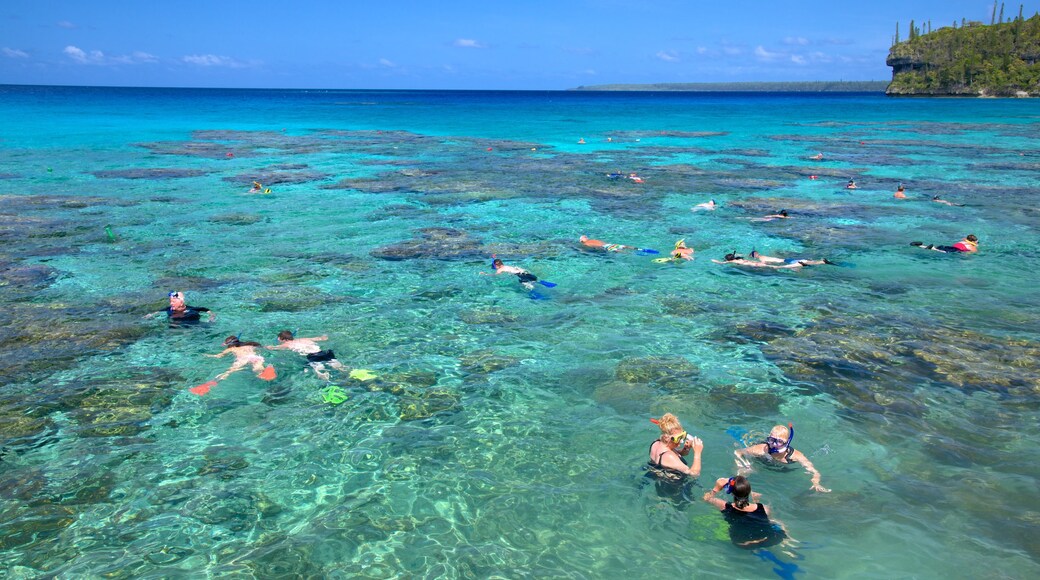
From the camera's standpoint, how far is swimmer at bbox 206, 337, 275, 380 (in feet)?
42.9

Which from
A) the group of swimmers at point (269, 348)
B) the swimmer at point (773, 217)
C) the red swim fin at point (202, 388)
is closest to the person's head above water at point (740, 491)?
the group of swimmers at point (269, 348)

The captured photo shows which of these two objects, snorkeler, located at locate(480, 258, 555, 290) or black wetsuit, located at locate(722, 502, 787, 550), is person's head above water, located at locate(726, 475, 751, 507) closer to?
black wetsuit, located at locate(722, 502, 787, 550)

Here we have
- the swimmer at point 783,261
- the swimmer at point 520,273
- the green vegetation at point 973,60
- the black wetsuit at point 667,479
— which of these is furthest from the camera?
the green vegetation at point 973,60

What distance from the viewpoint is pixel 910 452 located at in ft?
33.1

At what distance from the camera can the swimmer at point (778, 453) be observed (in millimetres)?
9625

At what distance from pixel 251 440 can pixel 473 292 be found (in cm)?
817

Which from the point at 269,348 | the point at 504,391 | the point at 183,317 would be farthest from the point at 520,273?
the point at 183,317

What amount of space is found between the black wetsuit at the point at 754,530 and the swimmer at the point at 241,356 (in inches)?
357

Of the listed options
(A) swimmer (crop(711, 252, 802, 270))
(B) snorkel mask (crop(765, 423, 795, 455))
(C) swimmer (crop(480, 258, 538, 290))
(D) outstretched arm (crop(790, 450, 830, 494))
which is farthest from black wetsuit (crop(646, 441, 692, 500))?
(A) swimmer (crop(711, 252, 802, 270))

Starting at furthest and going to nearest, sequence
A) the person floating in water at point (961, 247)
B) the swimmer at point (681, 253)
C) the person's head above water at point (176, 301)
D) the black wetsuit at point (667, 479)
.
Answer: the person floating in water at point (961, 247) < the swimmer at point (681, 253) < the person's head above water at point (176, 301) < the black wetsuit at point (667, 479)

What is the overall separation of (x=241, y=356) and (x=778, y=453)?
33.9ft

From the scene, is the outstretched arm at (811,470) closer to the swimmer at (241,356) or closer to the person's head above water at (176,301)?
the swimmer at (241,356)

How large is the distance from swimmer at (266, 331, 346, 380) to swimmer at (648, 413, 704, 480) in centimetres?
665

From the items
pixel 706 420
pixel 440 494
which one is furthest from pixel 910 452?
pixel 440 494
